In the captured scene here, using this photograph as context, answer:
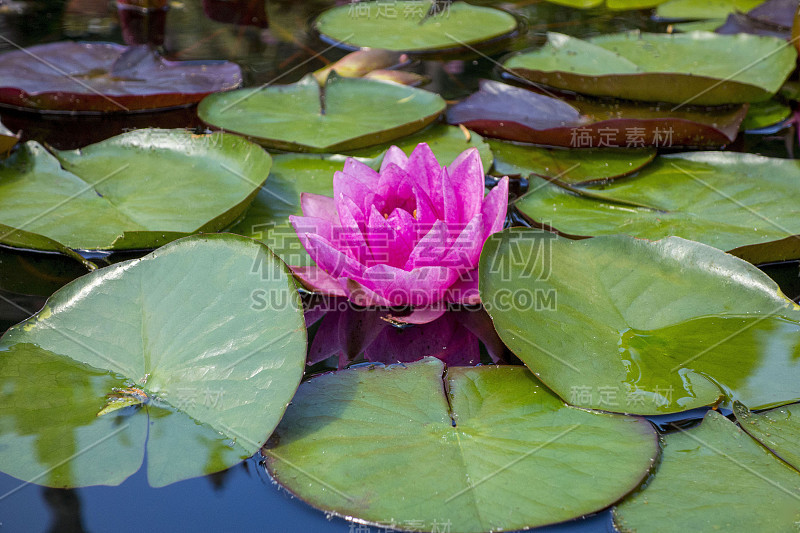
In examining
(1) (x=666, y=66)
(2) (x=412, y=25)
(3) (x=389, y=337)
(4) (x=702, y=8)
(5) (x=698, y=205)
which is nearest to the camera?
(3) (x=389, y=337)

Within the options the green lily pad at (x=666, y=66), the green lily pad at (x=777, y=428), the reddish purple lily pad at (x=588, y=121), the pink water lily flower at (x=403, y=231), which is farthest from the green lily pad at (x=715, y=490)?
the green lily pad at (x=666, y=66)

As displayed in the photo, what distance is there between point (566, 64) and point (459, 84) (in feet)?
1.52

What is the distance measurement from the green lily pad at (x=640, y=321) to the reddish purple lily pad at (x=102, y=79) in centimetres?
166

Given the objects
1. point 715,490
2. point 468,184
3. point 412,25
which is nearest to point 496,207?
point 468,184

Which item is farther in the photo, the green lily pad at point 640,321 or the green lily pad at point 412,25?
the green lily pad at point 412,25

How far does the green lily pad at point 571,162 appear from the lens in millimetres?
Result: 1962

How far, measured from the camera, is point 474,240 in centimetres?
140

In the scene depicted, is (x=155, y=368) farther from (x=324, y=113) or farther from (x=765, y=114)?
(x=765, y=114)

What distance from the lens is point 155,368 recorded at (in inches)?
46.4

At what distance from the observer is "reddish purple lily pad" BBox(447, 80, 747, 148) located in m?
2.00

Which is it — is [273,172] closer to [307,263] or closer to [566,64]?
[307,263]

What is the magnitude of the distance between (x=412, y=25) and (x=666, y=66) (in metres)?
1.37

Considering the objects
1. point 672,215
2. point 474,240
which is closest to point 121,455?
point 474,240

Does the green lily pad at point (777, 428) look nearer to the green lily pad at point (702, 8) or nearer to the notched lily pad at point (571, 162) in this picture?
the notched lily pad at point (571, 162)
